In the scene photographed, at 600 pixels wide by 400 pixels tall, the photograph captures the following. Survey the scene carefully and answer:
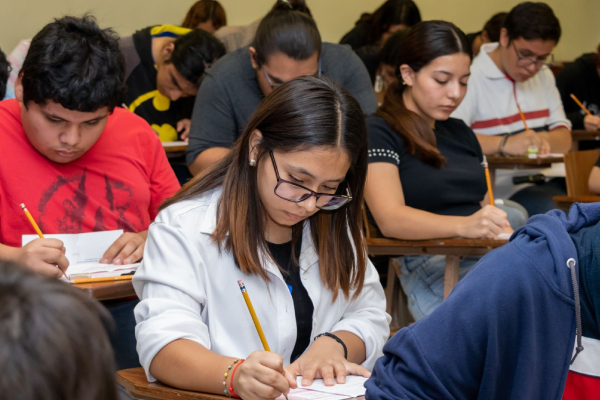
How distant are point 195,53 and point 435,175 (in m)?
1.68

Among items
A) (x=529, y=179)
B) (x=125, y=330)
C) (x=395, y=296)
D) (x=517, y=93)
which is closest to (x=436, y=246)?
(x=395, y=296)

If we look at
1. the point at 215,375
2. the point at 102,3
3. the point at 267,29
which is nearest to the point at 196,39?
the point at 267,29

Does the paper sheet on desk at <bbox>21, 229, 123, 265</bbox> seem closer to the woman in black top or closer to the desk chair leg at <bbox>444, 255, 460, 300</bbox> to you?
the woman in black top

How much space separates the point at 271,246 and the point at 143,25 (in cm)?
409

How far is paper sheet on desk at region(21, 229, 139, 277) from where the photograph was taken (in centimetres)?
195

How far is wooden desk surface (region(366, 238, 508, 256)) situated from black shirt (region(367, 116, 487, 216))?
0.26m

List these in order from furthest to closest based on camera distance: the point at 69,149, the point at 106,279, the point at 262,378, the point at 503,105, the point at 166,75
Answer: the point at 503,105 < the point at 166,75 < the point at 69,149 < the point at 106,279 < the point at 262,378

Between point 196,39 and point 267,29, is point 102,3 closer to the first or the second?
point 196,39

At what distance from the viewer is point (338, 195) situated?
5.69 ft

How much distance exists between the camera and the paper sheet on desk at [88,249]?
195 centimetres

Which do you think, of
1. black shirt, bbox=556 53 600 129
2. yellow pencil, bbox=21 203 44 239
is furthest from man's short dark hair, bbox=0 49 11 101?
black shirt, bbox=556 53 600 129

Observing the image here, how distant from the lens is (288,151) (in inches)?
64.6

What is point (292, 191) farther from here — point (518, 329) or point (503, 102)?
point (503, 102)

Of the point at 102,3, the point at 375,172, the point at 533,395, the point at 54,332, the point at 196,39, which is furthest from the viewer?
the point at 102,3
